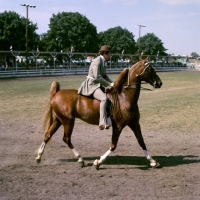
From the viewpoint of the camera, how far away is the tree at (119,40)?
92062 mm

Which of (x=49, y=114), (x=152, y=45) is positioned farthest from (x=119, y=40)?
(x=49, y=114)

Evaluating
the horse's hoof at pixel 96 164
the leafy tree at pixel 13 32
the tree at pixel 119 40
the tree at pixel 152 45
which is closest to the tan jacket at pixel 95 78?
the horse's hoof at pixel 96 164

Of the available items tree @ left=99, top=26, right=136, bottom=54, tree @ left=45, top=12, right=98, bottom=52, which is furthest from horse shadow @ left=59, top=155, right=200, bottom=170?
tree @ left=99, top=26, right=136, bottom=54

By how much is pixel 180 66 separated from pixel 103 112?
80707 mm

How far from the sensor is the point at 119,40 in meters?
92.6

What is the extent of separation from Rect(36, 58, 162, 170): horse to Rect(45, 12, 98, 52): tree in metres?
65.9

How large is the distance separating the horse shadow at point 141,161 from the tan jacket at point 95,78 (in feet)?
5.55

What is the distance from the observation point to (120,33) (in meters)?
94.3

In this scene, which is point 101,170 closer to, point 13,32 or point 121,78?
point 121,78

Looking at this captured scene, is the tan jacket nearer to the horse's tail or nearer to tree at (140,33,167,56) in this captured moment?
the horse's tail

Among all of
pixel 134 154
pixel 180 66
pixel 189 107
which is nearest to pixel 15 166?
pixel 134 154

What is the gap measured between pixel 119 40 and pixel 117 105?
8749 cm

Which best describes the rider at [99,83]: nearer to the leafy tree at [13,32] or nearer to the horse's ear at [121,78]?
the horse's ear at [121,78]

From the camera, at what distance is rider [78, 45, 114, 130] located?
272 inches
